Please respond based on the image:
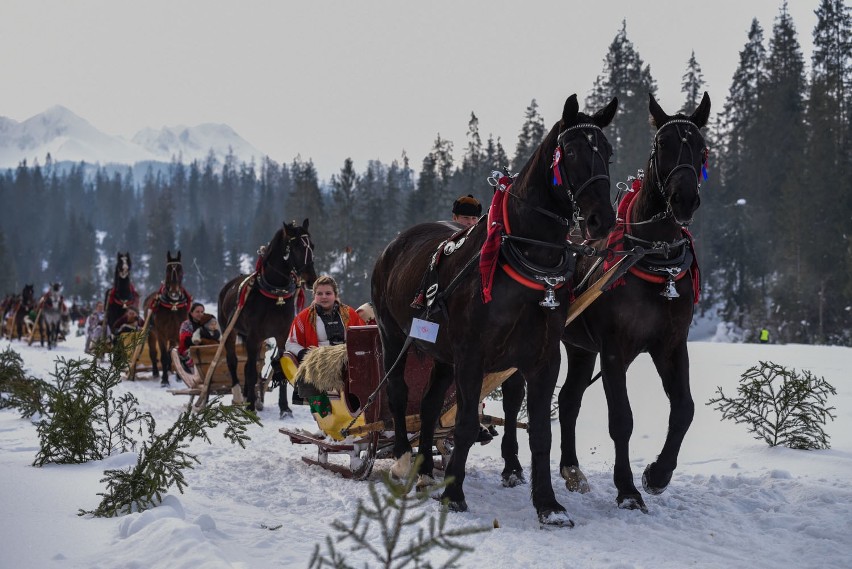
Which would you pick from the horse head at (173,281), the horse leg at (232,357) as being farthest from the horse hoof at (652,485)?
the horse head at (173,281)

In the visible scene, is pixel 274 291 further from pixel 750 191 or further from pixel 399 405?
pixel 750 191

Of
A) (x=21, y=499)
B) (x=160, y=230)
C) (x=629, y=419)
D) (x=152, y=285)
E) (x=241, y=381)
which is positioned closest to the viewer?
(x=21, y=499)

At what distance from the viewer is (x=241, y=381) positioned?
13.3 meters

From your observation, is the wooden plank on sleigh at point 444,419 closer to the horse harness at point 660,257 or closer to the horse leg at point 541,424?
the horse leg at point 541,424

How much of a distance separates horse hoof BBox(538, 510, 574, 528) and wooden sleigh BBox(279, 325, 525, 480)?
1818 millimetres

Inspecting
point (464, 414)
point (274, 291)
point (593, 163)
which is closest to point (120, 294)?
point (274, 291)

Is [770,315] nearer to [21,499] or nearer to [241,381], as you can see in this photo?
[241,381]

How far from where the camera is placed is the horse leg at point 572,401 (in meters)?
6.70

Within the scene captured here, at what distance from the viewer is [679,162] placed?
553 centimetres

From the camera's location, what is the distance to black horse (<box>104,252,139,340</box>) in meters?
19.1

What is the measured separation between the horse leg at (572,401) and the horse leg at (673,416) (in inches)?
34.5

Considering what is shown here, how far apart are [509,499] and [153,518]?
2.83m

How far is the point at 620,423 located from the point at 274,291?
7.23 m

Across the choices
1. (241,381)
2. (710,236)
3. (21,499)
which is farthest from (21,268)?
(21,499)
